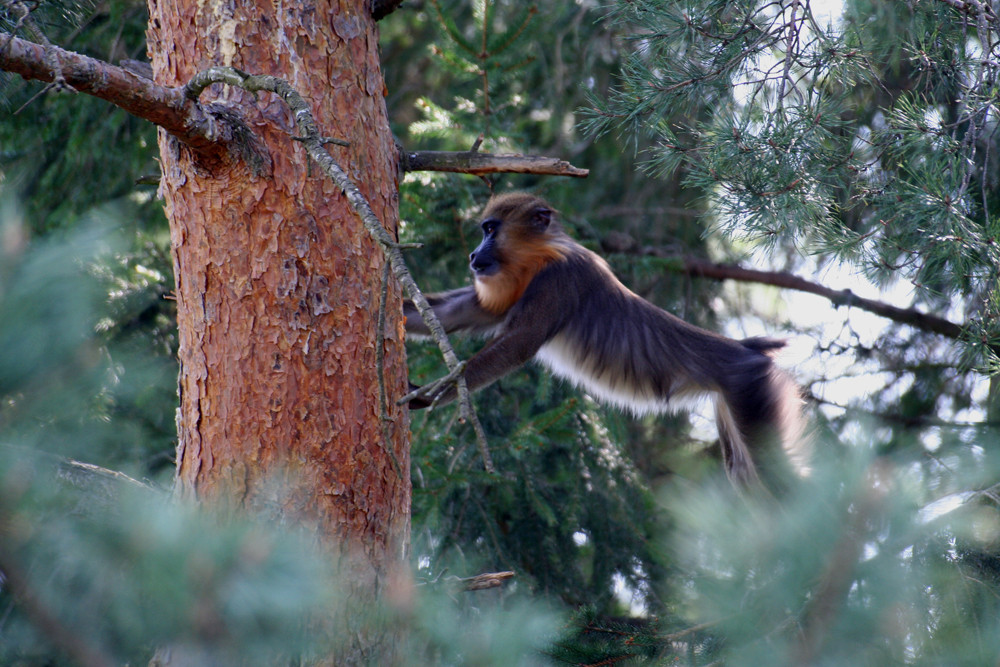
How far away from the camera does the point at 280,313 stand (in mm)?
2504

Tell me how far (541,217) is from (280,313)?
2487mm

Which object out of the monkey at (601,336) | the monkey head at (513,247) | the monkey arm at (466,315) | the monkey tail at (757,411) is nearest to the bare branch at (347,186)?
the monkey at (601,336)

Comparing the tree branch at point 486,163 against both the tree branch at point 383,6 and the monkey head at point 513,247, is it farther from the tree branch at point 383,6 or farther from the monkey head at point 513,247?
the monkey head at point 513,247

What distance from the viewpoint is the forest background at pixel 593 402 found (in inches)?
46.1

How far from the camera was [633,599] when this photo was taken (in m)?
4.91

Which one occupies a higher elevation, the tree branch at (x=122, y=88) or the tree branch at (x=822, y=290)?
the tree branch at (x=822, y=290)

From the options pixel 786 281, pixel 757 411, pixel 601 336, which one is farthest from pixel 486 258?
Result: pixel 786 281

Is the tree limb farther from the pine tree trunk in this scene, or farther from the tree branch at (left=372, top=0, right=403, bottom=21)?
the tree branch at (left=372, top=0, right=403, bottom=21)

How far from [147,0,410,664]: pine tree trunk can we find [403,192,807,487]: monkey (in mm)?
1770

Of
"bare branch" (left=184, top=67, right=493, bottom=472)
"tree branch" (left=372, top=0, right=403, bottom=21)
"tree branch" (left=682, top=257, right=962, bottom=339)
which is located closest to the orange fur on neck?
"tree branch" (left=682, top=257, right=962, bottom=339)

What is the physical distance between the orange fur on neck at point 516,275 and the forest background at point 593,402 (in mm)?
444

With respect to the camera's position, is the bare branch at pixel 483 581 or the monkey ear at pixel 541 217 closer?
the bare branch at pixel 483 581

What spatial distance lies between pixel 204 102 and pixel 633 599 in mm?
3766

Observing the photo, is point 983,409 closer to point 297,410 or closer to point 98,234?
point 297,410
